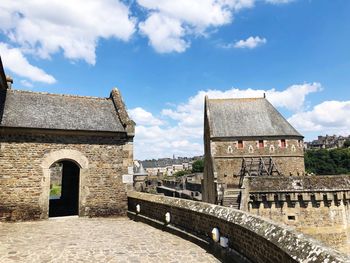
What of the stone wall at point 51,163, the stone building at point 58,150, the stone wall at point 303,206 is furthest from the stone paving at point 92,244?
the stone wall at point 303,206

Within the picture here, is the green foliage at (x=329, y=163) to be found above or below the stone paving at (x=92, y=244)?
above

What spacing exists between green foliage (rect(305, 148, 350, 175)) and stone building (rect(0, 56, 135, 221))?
239 feet

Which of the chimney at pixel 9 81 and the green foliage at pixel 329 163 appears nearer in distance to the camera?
the chimney at pixel 9 81

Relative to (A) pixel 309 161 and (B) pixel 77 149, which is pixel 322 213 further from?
(A) pixel 309 161

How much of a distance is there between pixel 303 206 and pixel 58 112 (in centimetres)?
1457

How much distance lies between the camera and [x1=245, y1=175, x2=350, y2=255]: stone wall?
57.5 ft

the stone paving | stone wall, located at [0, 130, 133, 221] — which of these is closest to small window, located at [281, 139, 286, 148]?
stone wall, located at [0, 130, 133, 221]

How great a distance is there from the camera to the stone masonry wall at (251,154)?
28.4m

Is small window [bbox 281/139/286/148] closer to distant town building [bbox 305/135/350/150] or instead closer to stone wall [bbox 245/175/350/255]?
stone wall [bbox 245/175/350/255]

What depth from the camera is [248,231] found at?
18.4 ft

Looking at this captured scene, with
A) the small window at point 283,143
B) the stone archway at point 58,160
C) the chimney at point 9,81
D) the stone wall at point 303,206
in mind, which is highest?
the chimney at point 9,81

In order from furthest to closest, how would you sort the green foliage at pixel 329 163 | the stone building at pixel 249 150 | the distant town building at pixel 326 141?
1. the distant town building at pixel 326 141
2. the green foliage at pixel 329 163
3. the stone building at pixel 249 150

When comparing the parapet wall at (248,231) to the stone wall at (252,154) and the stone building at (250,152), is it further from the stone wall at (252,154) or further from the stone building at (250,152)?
the stone wall at (252,154)

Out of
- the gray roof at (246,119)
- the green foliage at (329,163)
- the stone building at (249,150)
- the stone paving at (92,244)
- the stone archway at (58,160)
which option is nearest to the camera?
the stone paving at (92,244)
